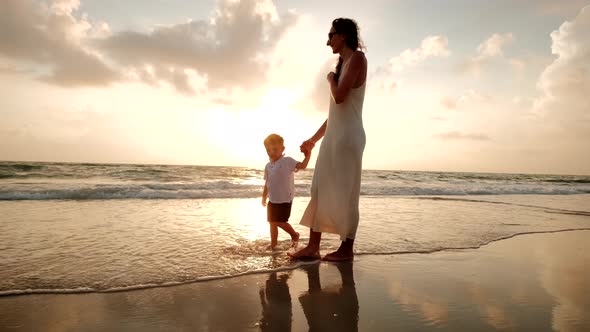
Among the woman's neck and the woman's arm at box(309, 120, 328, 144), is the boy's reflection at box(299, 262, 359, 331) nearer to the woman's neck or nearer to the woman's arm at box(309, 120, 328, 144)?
the woman's arm at box(309, 120, 328, 144)

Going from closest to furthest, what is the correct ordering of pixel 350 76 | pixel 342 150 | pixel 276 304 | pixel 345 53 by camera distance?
pixel 276 304
pixel 350 76
pixel 342 150
pixel 345 53

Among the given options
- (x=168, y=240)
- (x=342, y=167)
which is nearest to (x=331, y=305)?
(x=342, y=167)

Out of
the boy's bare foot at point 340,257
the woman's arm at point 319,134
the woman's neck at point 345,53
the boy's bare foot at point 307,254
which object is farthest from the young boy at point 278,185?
the woman's neck at point 345,53

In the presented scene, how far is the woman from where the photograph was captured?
→ 141 inches

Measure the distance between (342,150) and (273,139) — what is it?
1.20 m

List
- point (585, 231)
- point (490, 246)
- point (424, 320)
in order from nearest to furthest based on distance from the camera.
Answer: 1. point (424, 320)
2. point (490, 246)
3. point (585, 231)

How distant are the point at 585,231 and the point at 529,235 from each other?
1.53 meters

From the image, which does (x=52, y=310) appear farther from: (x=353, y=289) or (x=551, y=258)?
(x=551, y=258)

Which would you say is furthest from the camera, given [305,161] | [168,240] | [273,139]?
[168,240]

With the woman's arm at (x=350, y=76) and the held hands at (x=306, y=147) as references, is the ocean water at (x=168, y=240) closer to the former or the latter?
the held hands at (x=306, y=147)

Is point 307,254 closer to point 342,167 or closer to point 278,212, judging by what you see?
point 278,212

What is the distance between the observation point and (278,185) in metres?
4.47

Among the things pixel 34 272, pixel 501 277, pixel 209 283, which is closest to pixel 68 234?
pixel 34 272

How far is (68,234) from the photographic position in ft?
16.4
